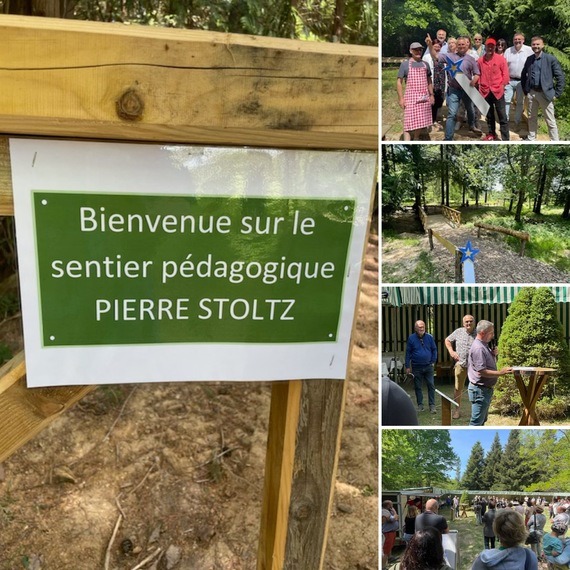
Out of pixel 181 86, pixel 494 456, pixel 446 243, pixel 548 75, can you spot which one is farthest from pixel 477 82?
pixel 494 456

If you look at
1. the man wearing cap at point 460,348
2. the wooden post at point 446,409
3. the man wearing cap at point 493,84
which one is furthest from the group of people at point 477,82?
the wooden post at point 446,409

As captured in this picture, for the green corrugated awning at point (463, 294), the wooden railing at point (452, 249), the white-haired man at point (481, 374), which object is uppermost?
the wooden railing at point (452, 249)

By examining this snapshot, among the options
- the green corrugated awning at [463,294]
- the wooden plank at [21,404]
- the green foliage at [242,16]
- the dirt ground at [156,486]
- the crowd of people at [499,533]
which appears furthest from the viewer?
the green foliage at [242,16]

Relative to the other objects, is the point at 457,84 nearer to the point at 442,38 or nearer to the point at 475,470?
the point at 442,38

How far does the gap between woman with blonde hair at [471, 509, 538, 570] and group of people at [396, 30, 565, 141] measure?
3.39 feet

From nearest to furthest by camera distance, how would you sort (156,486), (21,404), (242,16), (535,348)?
A: (21,404) → (535,348) → (156,486) → (242,16)

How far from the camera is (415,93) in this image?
1613 millimetres

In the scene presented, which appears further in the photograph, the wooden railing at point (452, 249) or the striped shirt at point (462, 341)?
the striped shirt at point (462, 341)

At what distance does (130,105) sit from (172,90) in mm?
89

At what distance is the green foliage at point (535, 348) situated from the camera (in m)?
1.75

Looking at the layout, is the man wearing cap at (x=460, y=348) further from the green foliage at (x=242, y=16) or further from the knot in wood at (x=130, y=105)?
the green foliage at (x=242, y=16)

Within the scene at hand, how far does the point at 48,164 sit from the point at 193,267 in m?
0.38

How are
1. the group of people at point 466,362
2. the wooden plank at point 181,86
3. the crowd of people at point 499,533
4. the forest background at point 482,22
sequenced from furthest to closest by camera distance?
1. the crowd of people at point 499,533
2. the group of people at point 466,362
3. the forest background at point 482,22
4. the wooden plank at point 181,86

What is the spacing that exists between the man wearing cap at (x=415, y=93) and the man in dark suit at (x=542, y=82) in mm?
204
